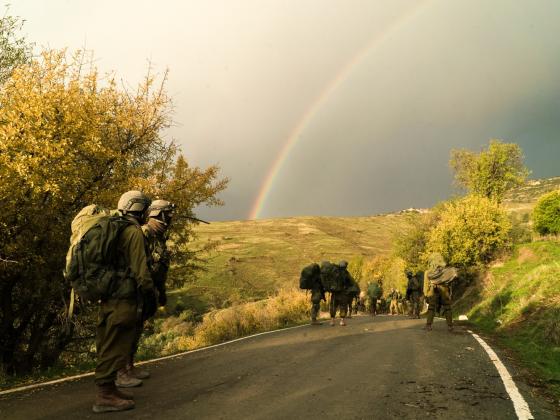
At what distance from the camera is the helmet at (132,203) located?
205 inches

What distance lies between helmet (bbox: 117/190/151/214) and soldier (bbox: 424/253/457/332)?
9430 mm

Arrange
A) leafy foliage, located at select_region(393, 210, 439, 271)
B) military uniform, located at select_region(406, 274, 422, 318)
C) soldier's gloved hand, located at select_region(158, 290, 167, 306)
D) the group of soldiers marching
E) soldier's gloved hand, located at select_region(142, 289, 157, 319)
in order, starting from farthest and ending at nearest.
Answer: leafy foliage, located at select_region(393, 210, 439, 271) → military uniform, located at select_region(406, 274, 422, 318) → the group of soldiers marching → soldier's gloved hand, located at select_region(158, 290, 167, 306) → soldier's gloved hand, located at select_region(142, 289, 157, 319)

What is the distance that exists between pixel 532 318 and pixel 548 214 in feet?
78.0

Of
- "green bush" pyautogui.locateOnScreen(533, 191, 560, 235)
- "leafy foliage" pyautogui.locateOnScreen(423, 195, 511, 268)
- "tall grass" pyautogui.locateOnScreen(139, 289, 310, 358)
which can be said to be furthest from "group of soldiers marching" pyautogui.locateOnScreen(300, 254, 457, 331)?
"green bush" pyautogui.locateOnScreen(533, 191, 560, 235)

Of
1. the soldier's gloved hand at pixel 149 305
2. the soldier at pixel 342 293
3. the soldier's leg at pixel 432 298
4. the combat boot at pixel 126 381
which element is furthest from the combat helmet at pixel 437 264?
the combat boot at pixel 126 381

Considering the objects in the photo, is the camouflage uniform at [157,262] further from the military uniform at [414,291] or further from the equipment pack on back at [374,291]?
the equipment pack on back at [374,291]

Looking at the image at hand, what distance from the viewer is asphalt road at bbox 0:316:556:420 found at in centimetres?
450

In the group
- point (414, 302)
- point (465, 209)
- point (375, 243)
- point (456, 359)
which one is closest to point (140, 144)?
point (456, 359)

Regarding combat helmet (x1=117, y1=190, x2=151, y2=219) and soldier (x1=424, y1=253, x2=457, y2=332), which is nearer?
combat helmet (x1=117, y1=190, x2=151, y2=219)

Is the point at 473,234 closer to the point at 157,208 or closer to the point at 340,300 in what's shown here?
the point at 340,300

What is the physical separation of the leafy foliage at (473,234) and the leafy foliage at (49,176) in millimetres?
25290

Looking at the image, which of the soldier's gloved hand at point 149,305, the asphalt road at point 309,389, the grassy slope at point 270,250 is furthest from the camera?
the grassy slope at point 270,250

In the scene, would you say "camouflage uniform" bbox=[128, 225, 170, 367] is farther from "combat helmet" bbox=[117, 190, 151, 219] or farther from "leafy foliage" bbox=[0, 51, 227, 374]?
"leafy foliage" bbox=[0, 51, 227, 374]

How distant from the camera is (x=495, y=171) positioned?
5219cm
